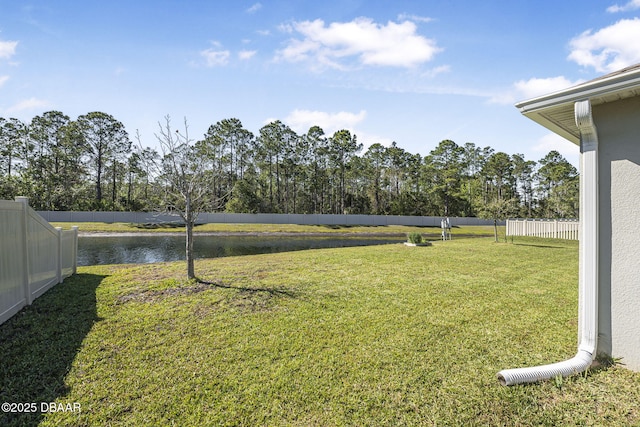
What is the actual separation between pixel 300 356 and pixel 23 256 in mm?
4921

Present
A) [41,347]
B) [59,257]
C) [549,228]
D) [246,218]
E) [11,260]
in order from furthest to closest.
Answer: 1. [246,218]
2. [549,228]
3. [59,257]
4. [11,260]
5. [41,347]

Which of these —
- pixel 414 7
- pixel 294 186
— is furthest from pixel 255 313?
pixel 294 186

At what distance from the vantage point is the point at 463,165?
170ft

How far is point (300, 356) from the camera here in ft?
11.9

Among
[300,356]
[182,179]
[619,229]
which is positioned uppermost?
→ [182,179]

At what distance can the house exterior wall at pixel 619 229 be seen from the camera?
10.2 ft

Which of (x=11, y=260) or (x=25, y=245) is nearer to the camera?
(x=11, y=260)

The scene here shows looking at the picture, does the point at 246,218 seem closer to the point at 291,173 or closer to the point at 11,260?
the point at 291,173

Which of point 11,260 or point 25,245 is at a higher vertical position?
point 25,245

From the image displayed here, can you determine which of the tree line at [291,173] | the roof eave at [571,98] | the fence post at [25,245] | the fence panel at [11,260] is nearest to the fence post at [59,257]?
the fence post at [25,245]

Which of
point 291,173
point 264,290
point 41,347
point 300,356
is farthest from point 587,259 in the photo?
point 291,173

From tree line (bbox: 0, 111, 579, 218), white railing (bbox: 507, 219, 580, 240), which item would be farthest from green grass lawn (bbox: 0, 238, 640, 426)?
tree line (bbox: 0, 111, 579, 218)

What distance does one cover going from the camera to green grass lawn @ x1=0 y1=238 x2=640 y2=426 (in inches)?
105

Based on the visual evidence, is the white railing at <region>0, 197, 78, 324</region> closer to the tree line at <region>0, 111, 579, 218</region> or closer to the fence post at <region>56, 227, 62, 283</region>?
the fence post at <region>56, 227, 62, 283</region>
